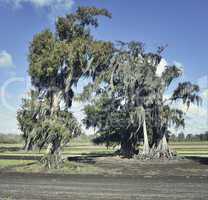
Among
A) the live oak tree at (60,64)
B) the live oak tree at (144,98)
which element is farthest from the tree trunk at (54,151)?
the live oak tree at (144,98)

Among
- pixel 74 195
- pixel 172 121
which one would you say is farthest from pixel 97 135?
pixel 74 195

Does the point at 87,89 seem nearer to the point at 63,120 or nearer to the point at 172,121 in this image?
the point at 63,120

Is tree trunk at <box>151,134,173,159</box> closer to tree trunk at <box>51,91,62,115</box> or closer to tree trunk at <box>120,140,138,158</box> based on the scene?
tree trunk at <box>120,140,138,158</box>

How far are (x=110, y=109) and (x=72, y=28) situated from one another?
18.7m

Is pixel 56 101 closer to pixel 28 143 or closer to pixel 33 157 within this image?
pixel 28 143

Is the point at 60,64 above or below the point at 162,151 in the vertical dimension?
above

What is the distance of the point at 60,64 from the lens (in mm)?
27562

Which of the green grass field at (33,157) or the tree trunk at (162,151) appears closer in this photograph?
the green grass field at (33,157)

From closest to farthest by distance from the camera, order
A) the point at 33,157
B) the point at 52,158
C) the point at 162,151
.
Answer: the point at 52,158 → the point at 162,151 → the point at 33,157

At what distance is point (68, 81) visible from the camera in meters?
28.1

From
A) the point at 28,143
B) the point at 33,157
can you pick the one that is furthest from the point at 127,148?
the point at 28,143

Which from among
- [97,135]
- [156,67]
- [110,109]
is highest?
[156,67]

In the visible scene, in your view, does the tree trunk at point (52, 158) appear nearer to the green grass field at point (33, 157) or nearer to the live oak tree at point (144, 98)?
the green grass field at point (33, 157)

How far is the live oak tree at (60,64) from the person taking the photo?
88.4ft
